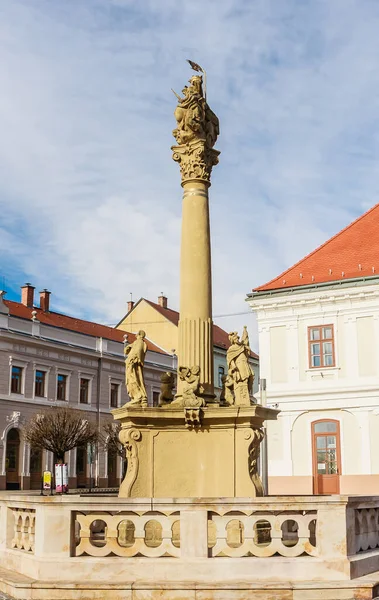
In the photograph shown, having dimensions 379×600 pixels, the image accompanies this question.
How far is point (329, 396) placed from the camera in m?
26.0

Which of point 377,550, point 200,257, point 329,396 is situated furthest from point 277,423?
point 377,550

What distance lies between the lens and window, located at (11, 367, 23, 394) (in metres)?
37.0

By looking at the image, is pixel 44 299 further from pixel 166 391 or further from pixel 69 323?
pixel 166 391

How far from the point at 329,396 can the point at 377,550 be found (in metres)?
18.1

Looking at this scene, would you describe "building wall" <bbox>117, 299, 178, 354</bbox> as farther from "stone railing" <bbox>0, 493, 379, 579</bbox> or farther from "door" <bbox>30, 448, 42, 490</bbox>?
"stone railing" <bbox>0, 493, 379, 579</bbox>

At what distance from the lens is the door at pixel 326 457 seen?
25.4 meters

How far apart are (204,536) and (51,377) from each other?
Answer: 32794mm

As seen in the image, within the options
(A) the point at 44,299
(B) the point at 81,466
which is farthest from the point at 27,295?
(B) the point at 81,466

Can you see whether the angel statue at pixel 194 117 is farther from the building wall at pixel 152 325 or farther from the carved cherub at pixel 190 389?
the building wall at pixel 152 325

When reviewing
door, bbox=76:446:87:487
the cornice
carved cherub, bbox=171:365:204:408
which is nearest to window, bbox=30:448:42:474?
door, bbox=76:446:87:487

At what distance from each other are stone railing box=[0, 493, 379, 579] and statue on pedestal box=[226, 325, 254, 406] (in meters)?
4.21

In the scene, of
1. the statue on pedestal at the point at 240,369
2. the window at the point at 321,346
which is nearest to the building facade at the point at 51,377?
the window at the point at 321,346

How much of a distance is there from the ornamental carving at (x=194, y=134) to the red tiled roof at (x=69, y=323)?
1007 inches

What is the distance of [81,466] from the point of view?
40.2 metres
